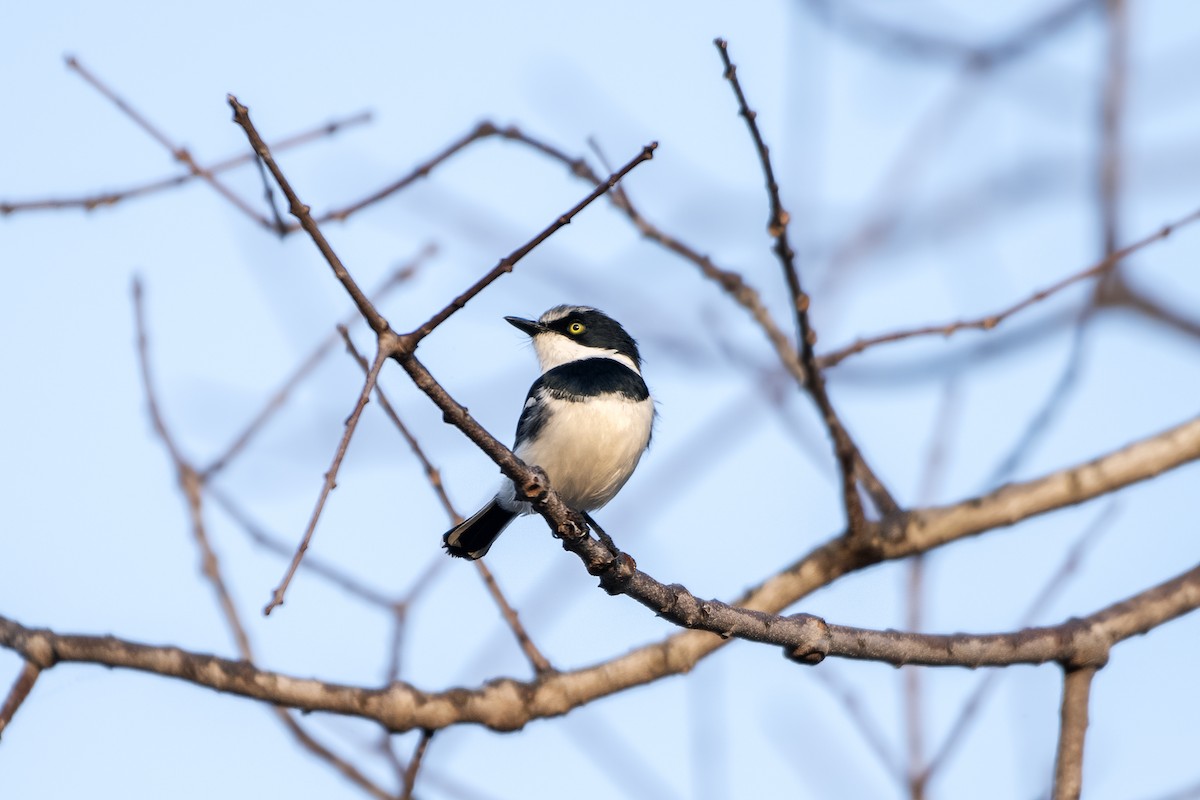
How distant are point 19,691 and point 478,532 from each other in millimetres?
2158

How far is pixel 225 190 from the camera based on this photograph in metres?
5.21

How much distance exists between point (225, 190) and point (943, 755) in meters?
3.58

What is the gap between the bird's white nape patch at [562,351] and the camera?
6.91 meters

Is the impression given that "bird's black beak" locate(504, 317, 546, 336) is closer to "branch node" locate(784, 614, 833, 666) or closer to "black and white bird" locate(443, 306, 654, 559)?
"black and white bird" locate(443, 306, 654, 559)

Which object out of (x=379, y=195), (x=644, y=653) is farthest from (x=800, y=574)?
(x=379, y=195)

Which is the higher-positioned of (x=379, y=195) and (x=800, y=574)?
Answer: (x=379, y=195)

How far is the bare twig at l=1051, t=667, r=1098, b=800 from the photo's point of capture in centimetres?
462

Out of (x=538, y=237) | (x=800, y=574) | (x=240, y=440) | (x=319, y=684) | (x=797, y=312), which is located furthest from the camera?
(x=240, y=440)

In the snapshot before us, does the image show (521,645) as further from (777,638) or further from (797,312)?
(797,312)

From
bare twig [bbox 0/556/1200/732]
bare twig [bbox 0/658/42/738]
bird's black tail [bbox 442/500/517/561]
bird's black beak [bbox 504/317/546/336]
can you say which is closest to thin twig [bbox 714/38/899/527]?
bare twig [bbox 0/556/1200/732]

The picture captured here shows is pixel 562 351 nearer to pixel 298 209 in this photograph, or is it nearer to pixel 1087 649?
pixel 1087 649

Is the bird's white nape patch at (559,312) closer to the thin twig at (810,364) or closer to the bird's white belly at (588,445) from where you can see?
the bird's white belly at (588,445)

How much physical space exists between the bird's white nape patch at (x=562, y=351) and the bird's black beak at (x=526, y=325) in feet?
0.15

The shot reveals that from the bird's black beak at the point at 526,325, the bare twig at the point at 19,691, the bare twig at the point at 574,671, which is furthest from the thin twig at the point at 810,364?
the bare twig at the point at 19,691
